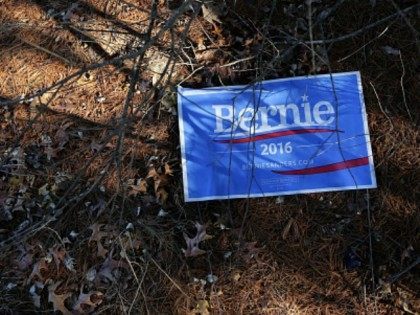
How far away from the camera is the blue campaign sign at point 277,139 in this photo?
9.27 ft

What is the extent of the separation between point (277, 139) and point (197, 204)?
0.61 meters

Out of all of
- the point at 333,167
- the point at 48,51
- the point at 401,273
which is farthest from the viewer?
the point at 48,51

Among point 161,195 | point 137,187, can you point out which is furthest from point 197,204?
point 137,187

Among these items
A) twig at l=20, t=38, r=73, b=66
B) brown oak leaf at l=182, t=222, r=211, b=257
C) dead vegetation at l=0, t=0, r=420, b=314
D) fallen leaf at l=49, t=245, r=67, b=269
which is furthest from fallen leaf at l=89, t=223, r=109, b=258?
twig at l=20, t=38, r=73, b=66

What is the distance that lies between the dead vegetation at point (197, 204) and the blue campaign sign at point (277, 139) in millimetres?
73

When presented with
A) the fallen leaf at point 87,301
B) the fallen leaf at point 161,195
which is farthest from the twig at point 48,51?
the fallen leaf at point 87,301

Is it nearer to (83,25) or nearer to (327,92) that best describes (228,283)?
(327,92)

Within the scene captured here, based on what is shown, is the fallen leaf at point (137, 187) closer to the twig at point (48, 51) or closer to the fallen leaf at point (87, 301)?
the fallen leaf at point (87, 301)

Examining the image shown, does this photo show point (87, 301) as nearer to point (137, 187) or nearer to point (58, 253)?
point (58, 253)

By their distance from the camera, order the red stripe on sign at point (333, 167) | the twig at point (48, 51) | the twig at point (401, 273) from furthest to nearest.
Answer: the twig at point (48, 51) → the red stripe on sign at point (333, 167) → the twig at point (401, 273)

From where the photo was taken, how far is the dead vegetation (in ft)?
9.13

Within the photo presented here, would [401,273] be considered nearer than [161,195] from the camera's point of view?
Yes

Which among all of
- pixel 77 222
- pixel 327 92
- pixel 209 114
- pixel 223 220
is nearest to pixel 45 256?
pixel 77 222

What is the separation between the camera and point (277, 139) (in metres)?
2.87
